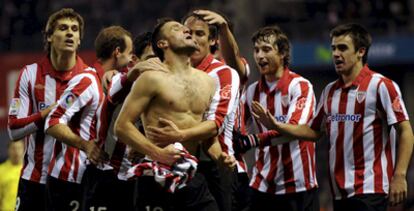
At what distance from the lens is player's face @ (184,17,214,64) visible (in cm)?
933

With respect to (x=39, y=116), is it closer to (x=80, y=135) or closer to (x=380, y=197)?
(x=80, y=135)

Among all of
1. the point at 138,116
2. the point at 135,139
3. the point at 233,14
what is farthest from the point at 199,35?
the point at 233,14

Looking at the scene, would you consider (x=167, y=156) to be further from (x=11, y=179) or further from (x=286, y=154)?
(x=11, y=179)

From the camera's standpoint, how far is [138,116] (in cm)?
828

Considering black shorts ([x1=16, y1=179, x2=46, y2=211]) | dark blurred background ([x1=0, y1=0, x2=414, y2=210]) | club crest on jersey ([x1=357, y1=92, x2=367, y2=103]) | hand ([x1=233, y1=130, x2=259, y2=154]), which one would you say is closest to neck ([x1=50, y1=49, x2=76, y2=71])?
black shorts ([x1=16, y1=179, x2=46, y2=211])

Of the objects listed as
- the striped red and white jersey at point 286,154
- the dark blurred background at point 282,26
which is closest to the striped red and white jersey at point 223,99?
the striped red and white jersey at point 286,154

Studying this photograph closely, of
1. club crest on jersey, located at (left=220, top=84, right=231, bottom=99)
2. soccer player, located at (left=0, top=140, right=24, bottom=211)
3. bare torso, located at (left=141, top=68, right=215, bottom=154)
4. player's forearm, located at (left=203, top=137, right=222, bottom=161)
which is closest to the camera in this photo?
bare torso, located at (left=141, top=68, right=215, bottom=154)

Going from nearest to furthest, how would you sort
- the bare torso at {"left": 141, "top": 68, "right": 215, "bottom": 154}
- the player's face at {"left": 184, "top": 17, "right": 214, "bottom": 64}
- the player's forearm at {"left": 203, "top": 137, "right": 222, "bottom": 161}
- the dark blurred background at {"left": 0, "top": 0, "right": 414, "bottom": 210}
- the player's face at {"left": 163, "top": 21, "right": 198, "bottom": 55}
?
the bare torso at {"left": 141, "top": 68, "right": 215, "bottom": 154} → the player's face at {"left": 163, "top": 21, "right": 198, "bottom": 55} → the player's forearm at {"left": 203, "top": 137, "right": 222, "bottom": 161} → the player's face at {"left": 184, "top": 17, "right": 214, "bottom": 64} → the dark blurred background at {"left": 0, "top": 0, "right": 414, "bottom": 210}

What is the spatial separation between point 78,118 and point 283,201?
1.84 m

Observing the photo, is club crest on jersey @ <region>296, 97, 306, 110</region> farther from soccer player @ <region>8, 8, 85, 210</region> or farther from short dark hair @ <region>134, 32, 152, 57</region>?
soccer player @ <region>8, 8, 85, 210</region>

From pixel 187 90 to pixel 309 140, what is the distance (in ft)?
5.87

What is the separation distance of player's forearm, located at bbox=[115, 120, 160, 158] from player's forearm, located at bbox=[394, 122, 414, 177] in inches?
79.6

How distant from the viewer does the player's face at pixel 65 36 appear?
9.99m

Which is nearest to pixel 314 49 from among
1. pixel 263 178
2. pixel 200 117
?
pixel 263 178
